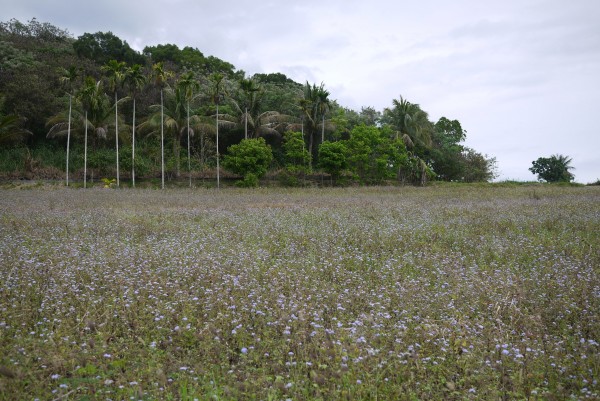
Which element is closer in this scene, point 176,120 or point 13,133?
point 13,133

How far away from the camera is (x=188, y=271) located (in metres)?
6.97

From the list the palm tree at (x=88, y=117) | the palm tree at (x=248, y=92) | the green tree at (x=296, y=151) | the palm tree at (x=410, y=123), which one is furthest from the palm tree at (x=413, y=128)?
the palm tree at (x=88, y=117)

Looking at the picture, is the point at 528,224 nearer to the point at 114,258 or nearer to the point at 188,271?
the point at 188,271

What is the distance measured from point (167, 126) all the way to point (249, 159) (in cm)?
856

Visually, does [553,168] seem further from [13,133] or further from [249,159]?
[13,133]

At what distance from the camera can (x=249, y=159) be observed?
3894 centimetres

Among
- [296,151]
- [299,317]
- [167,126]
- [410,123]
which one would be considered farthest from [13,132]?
[299,317]

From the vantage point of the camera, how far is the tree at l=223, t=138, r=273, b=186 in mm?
39125

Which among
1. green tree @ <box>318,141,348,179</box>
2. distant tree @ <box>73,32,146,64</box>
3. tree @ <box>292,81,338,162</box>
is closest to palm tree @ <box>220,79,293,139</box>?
tree @ <box>292,81,338,162</box>

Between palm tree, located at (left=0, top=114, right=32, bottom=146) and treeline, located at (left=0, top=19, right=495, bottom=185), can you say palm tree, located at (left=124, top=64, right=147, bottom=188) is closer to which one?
treeline, located at (left=0, top=19, right=495, bottom=185)

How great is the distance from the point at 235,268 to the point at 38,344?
3195 mm

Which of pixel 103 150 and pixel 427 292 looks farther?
pixel 103 150

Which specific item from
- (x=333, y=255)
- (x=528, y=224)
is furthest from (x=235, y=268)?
(x=528, y=224)

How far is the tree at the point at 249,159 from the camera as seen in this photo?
39.1 m
